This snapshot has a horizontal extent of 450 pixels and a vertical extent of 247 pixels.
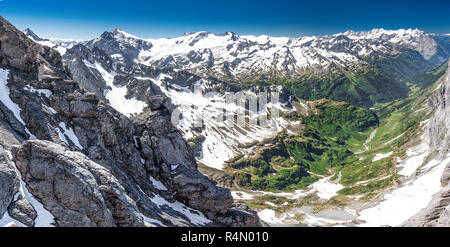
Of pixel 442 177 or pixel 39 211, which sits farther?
pixel 442 177

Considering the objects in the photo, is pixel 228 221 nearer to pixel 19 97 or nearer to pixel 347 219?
pixel 19 97

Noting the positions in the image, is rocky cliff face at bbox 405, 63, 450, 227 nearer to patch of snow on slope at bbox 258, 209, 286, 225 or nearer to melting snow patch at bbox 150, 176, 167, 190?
melting snow patch at bbox 150, 176, 167, 190

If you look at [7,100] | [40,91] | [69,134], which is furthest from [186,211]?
[7,100]

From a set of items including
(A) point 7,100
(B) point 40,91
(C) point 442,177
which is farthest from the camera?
(C) point 442,177

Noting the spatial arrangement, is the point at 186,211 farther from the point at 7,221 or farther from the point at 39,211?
the point at 7,221

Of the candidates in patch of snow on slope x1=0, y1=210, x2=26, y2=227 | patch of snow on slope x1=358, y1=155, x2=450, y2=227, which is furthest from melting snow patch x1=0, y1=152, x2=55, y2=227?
patch of snow on slope x1=358, y1=155, x2=450, y2=227
